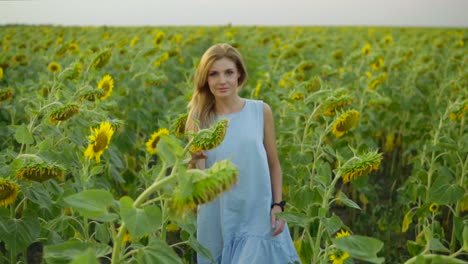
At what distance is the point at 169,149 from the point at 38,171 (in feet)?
2.28

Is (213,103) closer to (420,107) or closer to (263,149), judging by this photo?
(263,149)

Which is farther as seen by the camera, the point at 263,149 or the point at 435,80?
the point at 435,80

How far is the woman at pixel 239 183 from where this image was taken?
224 centimetres

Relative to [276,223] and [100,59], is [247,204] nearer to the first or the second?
[276,223]

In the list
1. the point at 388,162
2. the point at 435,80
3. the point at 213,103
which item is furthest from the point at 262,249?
the point at 435,80

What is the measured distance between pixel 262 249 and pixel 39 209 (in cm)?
95

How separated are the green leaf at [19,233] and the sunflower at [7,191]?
0.54 ft

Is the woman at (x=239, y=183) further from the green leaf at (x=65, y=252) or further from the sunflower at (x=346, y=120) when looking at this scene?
the green leaf at (x=65, y=252)

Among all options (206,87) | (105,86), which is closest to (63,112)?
(206,87)

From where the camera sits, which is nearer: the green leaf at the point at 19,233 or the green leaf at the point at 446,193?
the green leaf at the point at 19,233

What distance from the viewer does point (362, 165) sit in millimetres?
1838

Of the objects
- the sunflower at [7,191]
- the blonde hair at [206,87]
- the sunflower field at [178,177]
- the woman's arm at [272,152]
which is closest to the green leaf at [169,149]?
the sunflower field at [178,177]

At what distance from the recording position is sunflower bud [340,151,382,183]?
182cm

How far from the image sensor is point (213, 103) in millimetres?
2402
